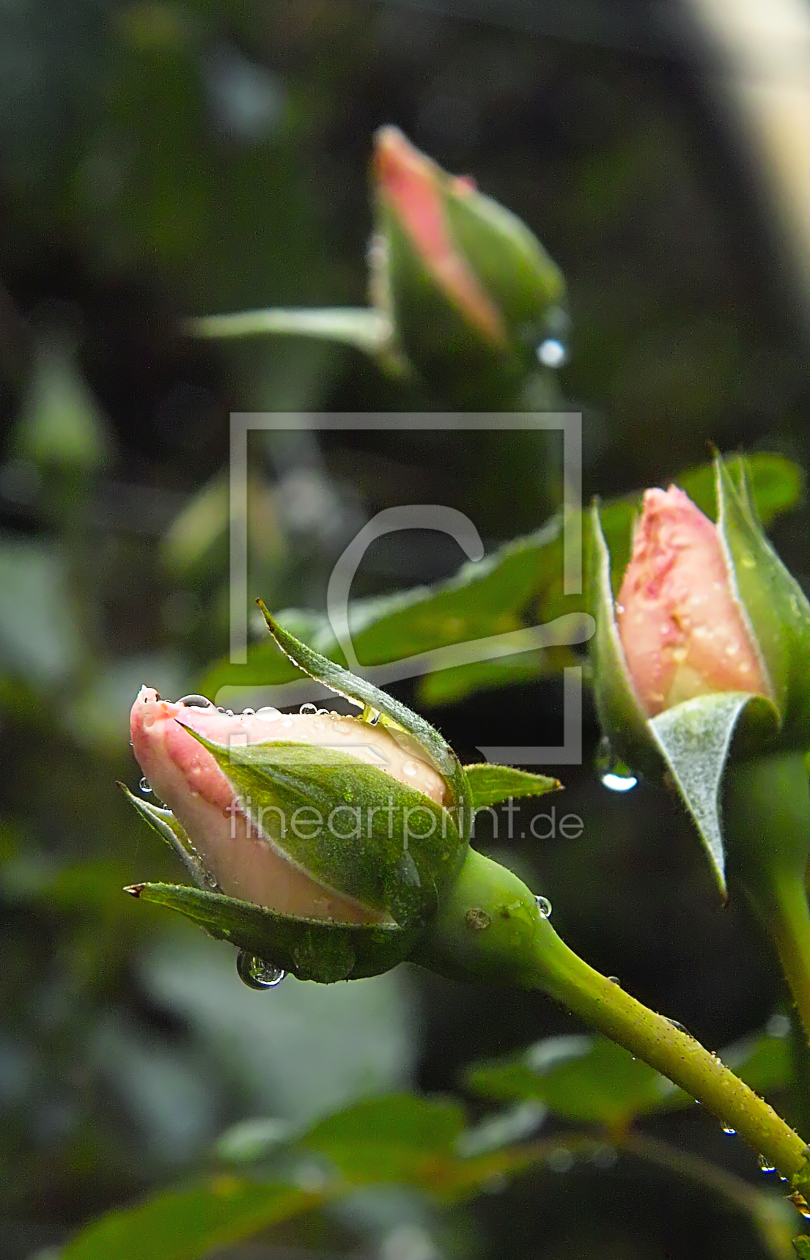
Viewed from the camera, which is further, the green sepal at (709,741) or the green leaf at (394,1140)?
the green leaf at (394,1140)

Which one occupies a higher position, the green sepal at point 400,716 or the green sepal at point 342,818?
the green sepal at point 400,716

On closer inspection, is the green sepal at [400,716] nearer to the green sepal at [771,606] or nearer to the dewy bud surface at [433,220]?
the green sepal at [771,606]

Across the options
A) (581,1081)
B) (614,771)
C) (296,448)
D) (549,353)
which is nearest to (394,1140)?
(581,1081)

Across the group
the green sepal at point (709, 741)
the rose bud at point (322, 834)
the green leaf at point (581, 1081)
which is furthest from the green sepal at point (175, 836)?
the green leaf at point (581, 1081)

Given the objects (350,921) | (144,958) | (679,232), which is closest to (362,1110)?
(350,921)

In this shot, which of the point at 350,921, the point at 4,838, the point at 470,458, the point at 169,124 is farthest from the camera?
the point at 169,124

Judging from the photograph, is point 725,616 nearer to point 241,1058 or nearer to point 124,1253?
point 124,1253
